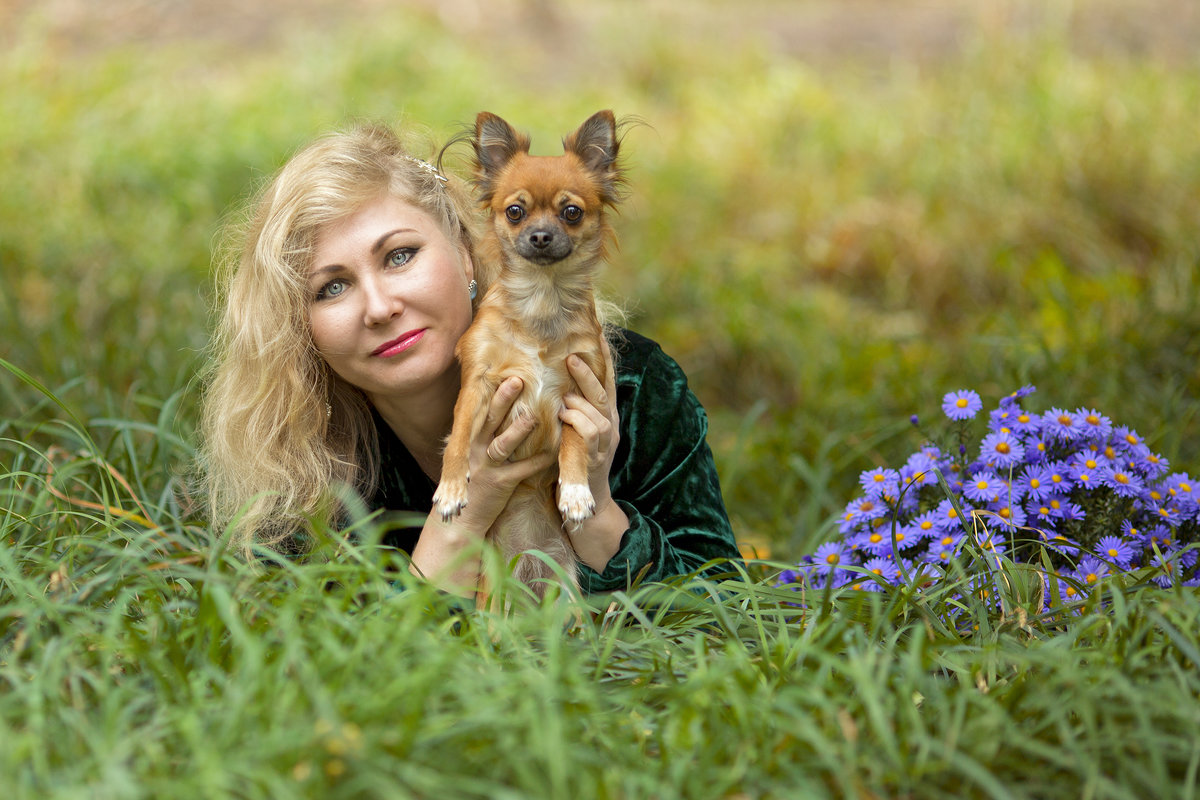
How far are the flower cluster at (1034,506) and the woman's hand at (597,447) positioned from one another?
1.79 ft

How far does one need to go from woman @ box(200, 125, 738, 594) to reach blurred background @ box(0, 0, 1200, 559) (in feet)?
1.77

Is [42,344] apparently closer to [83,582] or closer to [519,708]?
[83,582]

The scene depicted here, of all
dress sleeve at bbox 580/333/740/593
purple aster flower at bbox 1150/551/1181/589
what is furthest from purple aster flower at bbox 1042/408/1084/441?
dress sleeve at bbox 580/333/740/593

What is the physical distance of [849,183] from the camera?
7.86 metres

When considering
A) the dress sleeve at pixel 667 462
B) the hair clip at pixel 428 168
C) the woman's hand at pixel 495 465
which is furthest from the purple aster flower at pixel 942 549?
the hair clip at pixel 428 168

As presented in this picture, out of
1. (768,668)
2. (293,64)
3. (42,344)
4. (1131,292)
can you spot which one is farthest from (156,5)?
(768,668)

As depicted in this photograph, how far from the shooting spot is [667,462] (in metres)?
3.20

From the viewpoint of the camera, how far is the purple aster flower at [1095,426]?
9.89ft

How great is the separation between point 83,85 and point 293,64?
5.73 feet

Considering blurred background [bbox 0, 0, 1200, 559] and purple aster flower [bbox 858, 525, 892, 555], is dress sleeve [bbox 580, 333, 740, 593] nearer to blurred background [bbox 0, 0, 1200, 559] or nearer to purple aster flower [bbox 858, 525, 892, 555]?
purple aster flower [bbox 858, 525, 892, 555]

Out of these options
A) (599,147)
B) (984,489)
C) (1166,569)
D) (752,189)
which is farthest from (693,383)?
(1166,569)

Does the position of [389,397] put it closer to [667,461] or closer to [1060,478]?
[667,461]

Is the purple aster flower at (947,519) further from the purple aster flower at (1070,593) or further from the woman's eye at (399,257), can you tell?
the woman's eye at (399,257)

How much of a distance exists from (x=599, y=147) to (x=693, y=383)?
3.18 m
